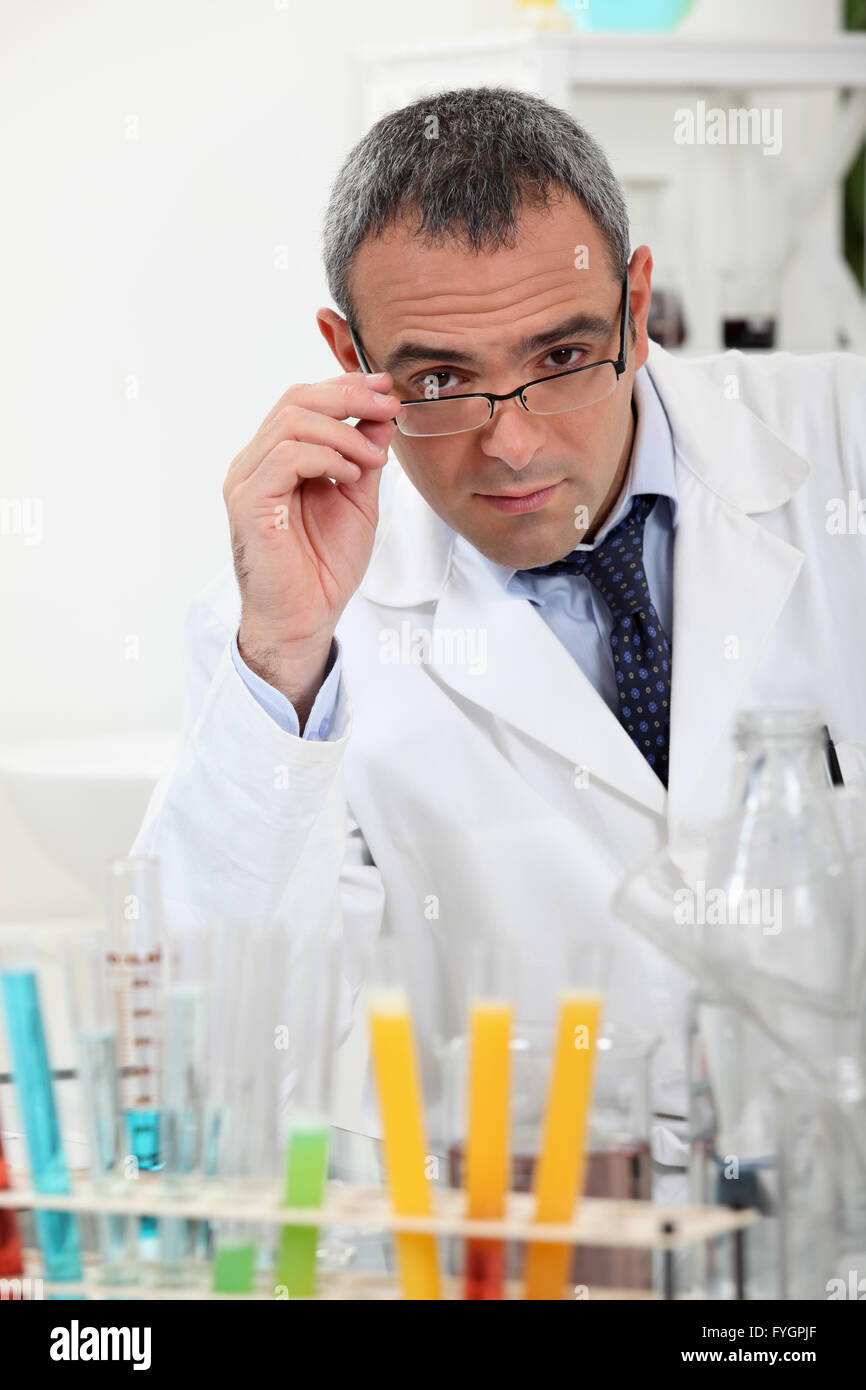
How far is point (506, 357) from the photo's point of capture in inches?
53.9

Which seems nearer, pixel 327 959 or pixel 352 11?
pixel 327 959

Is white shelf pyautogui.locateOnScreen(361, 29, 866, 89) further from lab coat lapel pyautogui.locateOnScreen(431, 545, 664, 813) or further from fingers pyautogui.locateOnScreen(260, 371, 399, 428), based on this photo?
fingers pyautogui.locateOnScreen(260, 371, 399, 428)

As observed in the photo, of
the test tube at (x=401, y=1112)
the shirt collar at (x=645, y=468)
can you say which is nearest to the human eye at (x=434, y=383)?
the shirt collar at (x=645, y=468)

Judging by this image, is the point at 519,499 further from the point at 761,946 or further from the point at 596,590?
the point at 761,946

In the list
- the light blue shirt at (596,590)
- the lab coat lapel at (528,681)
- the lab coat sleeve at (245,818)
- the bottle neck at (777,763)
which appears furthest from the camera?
the light blue shirt at (596,590)

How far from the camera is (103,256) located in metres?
3.62

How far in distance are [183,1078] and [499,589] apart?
101 centimetres

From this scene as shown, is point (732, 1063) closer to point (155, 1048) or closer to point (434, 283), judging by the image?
point (155, 1048)

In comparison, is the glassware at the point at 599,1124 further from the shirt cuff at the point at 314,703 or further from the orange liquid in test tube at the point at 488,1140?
the shirt cuff at the point at 314,703

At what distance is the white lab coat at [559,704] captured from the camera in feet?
5.00

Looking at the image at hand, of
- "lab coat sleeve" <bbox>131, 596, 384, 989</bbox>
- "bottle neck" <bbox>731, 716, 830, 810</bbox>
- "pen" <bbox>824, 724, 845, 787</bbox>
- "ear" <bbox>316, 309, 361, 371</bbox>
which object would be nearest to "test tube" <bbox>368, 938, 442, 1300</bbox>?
"bottle neck" <bbox>731, 716, 830, 810</bbox>

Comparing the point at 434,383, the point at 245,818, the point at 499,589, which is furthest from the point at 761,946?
the point at 499,589
